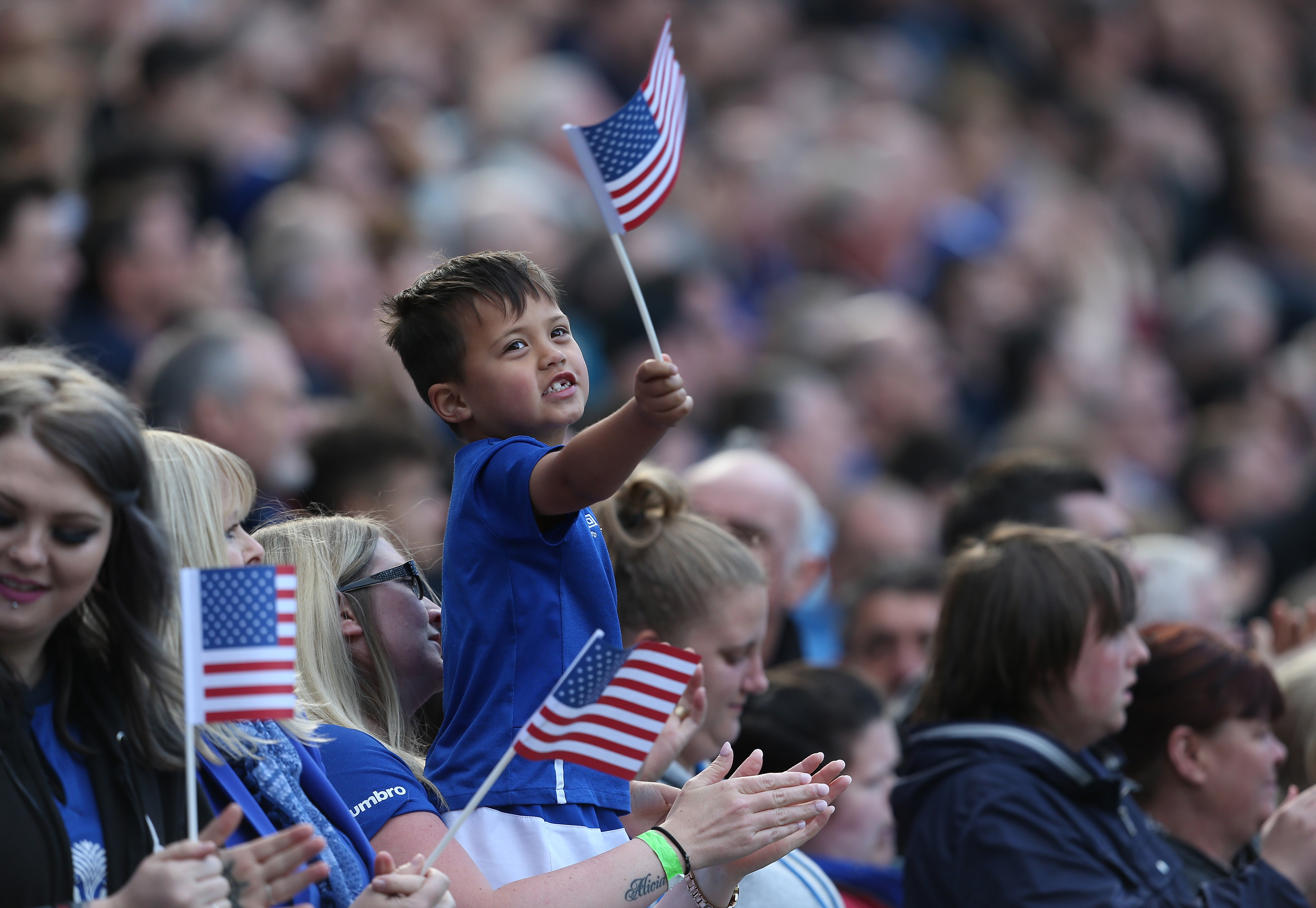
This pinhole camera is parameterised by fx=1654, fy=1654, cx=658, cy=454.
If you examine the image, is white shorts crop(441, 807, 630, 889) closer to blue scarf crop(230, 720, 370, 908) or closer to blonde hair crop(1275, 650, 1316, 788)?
blue scarf crop(230, 720, 370, 908)

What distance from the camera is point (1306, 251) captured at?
13.0m

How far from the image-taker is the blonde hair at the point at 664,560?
12.2ft

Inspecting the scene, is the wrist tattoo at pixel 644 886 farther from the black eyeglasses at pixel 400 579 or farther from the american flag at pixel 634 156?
the american flag at pixel 634 156

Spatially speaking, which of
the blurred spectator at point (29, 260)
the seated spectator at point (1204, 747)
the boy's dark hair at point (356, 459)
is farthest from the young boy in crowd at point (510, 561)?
the blurred spectator at point (29, 260)

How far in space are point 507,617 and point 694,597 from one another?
0.94 metres

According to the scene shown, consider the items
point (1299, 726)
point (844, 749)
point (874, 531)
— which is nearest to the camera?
point (844, 749)

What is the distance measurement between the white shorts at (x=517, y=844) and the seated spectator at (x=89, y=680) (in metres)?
0.57

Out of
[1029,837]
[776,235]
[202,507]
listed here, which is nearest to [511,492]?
[202,507]

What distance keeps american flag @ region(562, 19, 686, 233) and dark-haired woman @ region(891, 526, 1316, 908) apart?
1482 mm

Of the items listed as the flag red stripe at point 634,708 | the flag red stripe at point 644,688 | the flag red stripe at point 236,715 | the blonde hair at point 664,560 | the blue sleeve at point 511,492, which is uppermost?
the blue sleeve at point 511,492

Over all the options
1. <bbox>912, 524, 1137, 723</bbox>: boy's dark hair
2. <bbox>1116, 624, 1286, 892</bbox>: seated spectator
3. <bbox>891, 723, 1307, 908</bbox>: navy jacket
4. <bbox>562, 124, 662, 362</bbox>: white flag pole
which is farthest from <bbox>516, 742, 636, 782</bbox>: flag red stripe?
<bbox>1116, 624, 1286, 892</bbox>: seated spectator

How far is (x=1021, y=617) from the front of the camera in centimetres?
393

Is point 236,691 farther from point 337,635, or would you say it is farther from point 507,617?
point 337,635

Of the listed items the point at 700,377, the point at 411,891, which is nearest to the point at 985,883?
the point at 411,891
